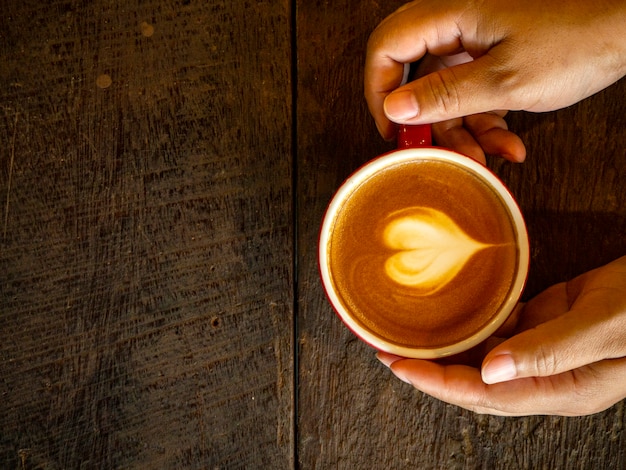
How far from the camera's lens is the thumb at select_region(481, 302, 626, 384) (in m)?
0.72

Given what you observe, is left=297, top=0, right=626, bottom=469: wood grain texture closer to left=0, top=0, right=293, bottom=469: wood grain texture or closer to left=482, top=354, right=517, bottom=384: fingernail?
left=0, top=0, right=293, bottom=469: wood grain texture

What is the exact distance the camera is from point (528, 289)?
0.90 m

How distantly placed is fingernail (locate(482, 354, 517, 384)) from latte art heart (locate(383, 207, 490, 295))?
0.13 metres

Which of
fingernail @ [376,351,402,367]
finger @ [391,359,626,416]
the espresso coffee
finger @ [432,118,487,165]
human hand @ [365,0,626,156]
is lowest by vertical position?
finger @ [391,359,626,416]

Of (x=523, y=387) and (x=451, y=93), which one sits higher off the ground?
(x=451, y=93)

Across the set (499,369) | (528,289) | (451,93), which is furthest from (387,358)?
(451,93)

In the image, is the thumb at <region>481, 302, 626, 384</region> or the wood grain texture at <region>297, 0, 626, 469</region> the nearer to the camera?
the thumb at <region>481, 302, 626, 384</region>

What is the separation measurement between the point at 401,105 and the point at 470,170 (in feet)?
0.44

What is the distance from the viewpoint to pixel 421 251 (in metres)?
0.81

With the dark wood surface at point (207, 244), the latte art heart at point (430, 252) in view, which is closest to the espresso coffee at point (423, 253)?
the latte art heart at point (430, 252)

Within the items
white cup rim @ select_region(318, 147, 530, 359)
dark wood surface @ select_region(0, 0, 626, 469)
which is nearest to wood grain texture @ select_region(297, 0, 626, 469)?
dark wood surface @ select_region(0, 0, 626, 469)

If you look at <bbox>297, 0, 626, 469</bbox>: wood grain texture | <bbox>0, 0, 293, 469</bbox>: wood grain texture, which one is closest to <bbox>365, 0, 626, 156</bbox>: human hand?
<bbox>297, 0, 626, 469</bbox>: wood grain texture

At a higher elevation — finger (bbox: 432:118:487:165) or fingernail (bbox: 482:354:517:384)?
finger (bbox: 432:118:487:165)

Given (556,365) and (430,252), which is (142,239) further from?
(556,365)
